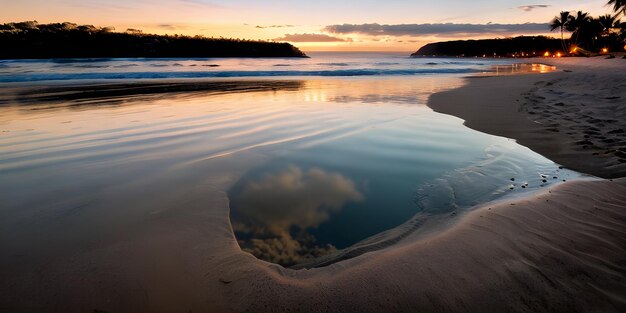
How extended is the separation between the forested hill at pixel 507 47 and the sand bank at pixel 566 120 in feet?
431

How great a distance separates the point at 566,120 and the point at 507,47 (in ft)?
528

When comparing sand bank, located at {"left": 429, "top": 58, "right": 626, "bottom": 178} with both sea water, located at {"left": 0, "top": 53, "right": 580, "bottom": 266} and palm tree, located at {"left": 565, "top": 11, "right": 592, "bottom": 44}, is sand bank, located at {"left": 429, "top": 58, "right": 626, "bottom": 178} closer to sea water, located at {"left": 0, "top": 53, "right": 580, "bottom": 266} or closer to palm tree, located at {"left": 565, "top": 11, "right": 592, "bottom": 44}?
sea water, located at {"left": 0, "top": 53, "right": 580, "bottom": 266}

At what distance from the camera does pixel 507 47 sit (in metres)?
140

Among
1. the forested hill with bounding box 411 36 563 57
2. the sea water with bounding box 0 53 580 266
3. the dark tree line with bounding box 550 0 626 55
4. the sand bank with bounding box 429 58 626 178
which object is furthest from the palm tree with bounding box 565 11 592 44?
the sea water with bounding box 0 53 580 266

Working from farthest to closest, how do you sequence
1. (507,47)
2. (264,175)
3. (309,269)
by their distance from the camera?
(507,47) → (264,175) → (309,269)

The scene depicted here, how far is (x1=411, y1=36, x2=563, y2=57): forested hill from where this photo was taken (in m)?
126

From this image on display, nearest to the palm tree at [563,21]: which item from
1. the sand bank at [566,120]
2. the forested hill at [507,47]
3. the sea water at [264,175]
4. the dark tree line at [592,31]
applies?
the dark tree line at [592,31]

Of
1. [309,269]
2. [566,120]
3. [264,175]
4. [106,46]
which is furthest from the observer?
[106,46]

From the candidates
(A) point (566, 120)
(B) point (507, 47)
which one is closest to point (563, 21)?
(B) point (507, 47)

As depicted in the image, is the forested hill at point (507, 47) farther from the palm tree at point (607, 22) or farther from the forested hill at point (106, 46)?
the forested hill at point (106, 46)

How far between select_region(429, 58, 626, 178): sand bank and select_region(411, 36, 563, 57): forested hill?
431ft

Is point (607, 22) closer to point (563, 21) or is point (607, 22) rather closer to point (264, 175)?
point (563, 21)

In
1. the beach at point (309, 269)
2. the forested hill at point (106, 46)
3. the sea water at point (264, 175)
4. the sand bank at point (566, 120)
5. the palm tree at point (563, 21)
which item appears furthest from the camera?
the palm tree at point (563, 21)

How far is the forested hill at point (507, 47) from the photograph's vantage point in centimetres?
12644
